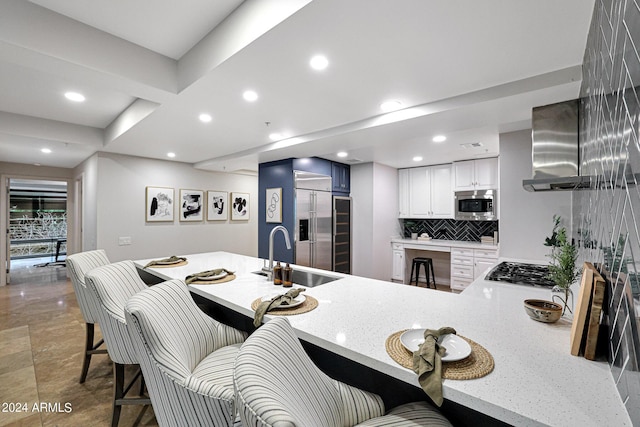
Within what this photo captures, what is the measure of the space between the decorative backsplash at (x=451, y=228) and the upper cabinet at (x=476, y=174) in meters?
0.81

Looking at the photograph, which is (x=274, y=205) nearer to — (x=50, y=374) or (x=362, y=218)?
(x=362, y=218)

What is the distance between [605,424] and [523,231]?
9.38 ft

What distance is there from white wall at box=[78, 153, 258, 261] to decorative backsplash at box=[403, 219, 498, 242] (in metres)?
3.80

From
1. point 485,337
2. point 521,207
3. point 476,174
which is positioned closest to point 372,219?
point 476,174

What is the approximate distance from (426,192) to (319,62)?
4.20m

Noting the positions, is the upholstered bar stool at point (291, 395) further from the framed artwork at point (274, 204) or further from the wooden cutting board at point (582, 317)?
the framed artwork at point (274, 204)

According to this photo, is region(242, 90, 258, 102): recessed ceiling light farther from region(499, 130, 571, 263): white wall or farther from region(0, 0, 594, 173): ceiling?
region(499, 130, 571, 263): white wall

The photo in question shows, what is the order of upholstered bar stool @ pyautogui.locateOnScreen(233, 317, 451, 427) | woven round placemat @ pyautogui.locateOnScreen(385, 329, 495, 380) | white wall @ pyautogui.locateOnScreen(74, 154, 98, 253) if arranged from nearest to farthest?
upholstered bar stool @ pyautogui.locateOnScreen(233, 317, 451, 427), woven round placemat @ pyautogui.locateOnScreen(385, 329, 495, 380), white wall @ pyautogui.locateOnScreen(74, 154, 98, 253)

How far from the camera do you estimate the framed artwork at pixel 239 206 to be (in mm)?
6180

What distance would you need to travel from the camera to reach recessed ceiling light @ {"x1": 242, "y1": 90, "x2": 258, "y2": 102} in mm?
2244

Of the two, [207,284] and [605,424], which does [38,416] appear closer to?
[207,284]

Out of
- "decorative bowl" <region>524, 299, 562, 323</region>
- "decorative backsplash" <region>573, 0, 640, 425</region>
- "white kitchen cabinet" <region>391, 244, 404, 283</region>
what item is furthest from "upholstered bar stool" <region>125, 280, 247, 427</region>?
"white kitchen cabinet" <region>391, 244, 404, 283</region>

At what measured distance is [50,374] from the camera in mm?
2340

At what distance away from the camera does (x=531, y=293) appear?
1.86 m
